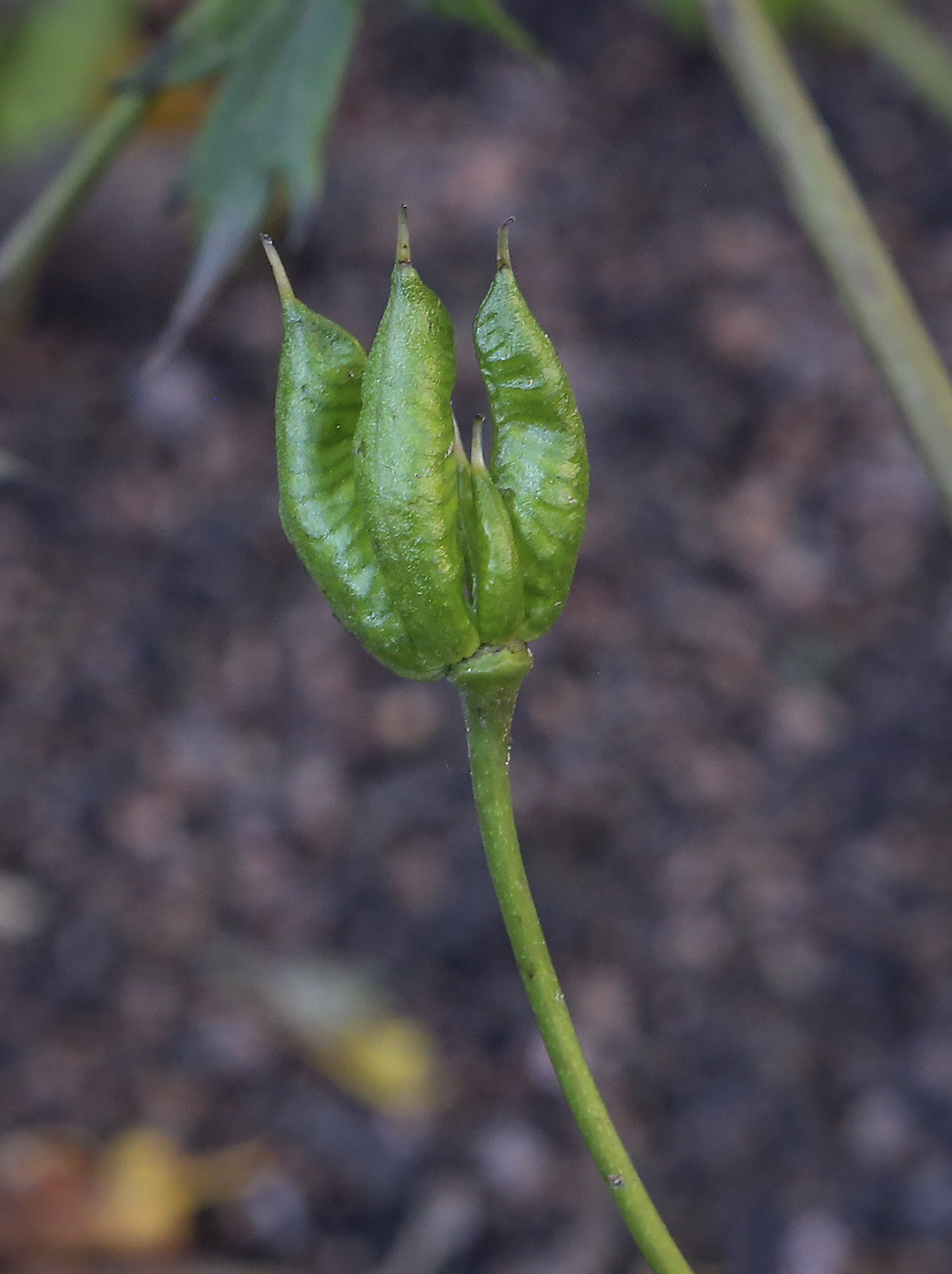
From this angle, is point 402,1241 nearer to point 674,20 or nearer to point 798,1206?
point 798,1206

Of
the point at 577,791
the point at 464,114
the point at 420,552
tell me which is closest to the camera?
the point at 420,552

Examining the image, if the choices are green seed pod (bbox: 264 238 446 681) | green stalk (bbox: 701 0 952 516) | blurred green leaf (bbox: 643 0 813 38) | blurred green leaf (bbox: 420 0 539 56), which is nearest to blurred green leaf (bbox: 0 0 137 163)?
Answer: blurred green leaf (bbox: 643 0 813 38)

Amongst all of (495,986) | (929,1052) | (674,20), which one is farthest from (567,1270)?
(674,20)

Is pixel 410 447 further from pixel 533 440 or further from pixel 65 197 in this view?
pixel 65 197

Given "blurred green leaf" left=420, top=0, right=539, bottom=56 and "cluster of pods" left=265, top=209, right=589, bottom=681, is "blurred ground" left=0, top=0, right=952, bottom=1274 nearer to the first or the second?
"blurred green leaf" left=420, top=0, right=539, bottom=56

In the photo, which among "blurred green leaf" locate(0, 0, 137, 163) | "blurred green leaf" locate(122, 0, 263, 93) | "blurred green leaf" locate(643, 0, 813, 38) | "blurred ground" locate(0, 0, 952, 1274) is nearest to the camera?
"blurred green leaf" locate(122, 0, 263, 93)

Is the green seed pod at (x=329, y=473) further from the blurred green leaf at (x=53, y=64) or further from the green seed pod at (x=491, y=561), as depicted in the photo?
the blurred green leaf at (x=53, y=64)
